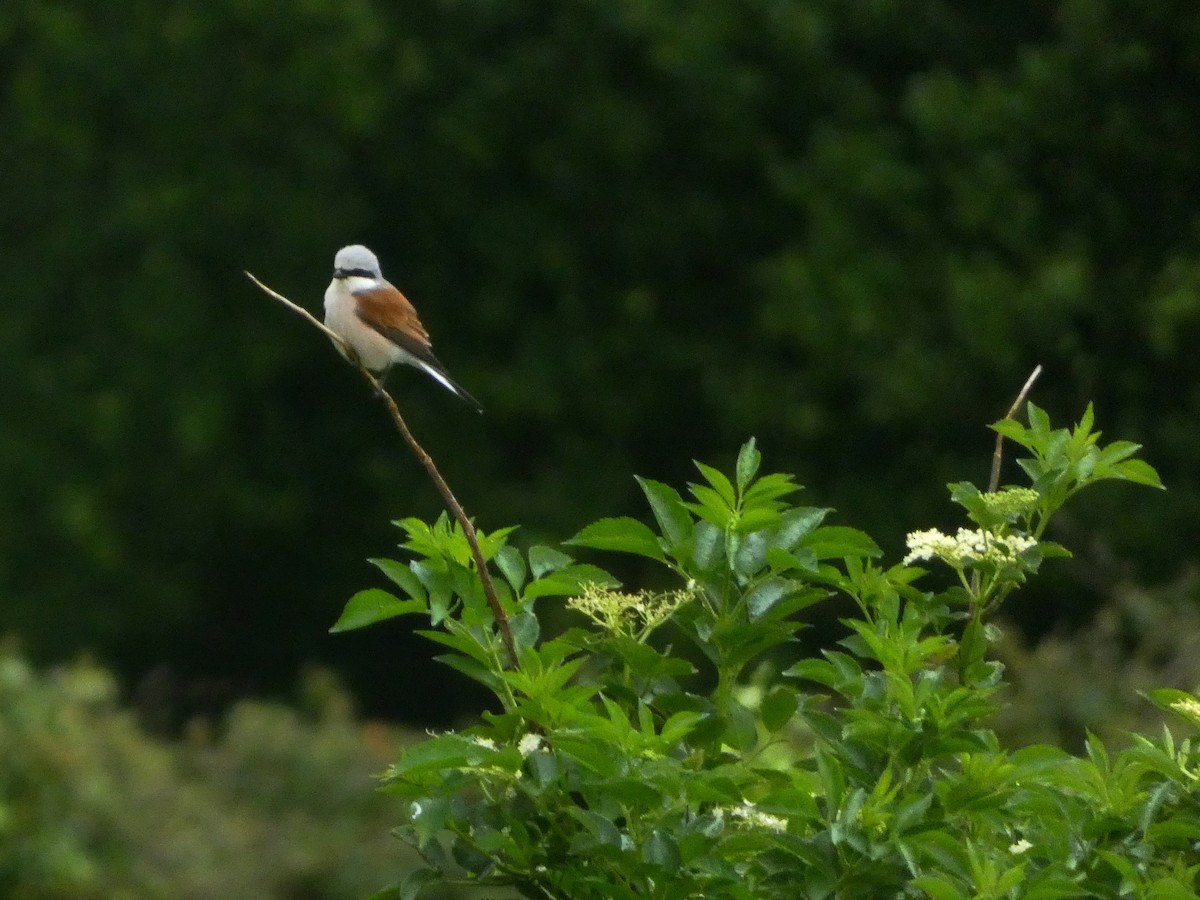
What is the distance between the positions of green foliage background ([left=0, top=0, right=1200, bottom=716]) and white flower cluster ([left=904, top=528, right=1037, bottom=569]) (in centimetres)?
1207

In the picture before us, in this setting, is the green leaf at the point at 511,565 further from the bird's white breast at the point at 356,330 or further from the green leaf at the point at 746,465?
the bird's white breast at the point at 356,330

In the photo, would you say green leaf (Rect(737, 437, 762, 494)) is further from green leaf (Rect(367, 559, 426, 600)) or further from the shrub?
green leaf (Rect(367, 559, 426, 600))

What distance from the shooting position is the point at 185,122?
19.9 m

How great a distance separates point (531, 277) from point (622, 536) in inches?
681

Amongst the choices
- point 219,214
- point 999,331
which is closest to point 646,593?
point 999,331

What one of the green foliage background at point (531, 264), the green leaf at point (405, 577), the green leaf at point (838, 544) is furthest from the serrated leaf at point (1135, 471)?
the green foliage background at point (531, 264)

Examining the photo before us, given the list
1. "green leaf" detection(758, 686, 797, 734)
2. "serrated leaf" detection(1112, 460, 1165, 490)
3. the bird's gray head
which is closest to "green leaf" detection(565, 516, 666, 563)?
"green leaf" detection(758, 686, 797, 734)

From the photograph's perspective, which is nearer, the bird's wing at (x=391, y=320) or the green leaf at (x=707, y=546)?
the green leaf at (x=707, y=546)

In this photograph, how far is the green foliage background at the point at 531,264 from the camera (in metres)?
14.8

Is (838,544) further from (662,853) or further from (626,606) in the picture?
(662,853)

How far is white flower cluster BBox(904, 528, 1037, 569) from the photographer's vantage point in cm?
229

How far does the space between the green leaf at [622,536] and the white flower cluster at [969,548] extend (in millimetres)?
302

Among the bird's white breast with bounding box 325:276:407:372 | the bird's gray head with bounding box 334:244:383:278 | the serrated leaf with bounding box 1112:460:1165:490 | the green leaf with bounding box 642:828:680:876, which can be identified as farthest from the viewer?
the bird's gray head with bounding box 334:244:383:278

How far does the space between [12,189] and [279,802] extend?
1067 cm
